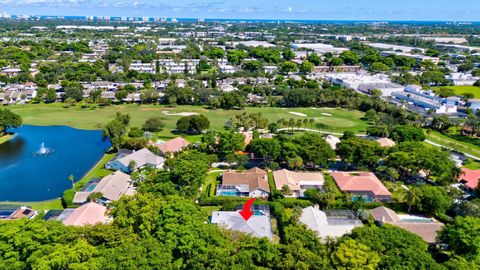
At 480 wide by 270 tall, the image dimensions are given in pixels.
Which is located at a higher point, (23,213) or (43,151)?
(43,151)

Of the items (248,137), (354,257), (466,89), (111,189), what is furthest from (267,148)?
(466,89)

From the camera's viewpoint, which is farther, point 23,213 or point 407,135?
point 407,135

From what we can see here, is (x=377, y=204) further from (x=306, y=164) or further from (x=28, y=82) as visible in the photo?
(x=28, y=82)

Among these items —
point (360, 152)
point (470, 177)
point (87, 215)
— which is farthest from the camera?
point (360, 152)

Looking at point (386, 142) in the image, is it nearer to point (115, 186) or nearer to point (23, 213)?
point (115, 186)

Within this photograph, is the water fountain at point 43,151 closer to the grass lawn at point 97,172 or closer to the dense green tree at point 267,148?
the grass lawn at point 97,172

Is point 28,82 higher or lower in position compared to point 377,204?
higher

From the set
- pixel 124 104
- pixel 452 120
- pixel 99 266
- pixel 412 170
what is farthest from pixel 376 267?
pixel 124 104
